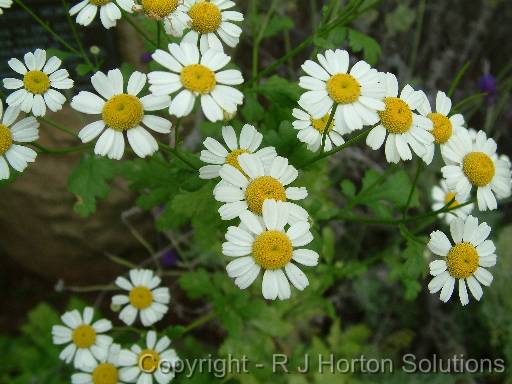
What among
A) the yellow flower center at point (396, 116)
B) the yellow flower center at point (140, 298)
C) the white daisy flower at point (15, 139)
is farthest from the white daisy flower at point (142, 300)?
the yellow flower center at point (396, 116)

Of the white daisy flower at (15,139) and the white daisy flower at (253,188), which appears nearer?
the white daisy flower at (253,188)

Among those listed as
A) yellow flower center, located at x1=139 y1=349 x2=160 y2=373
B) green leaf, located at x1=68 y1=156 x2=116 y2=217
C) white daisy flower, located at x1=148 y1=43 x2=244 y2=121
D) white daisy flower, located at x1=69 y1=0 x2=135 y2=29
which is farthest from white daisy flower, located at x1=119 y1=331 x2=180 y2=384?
white daisy flower, located at x1=69 y1=0 x2=135 y2=29

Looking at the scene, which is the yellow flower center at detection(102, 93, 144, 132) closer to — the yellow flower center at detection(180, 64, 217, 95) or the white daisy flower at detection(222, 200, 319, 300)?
the yellow flower center at detection(180, 64, 217, 95)

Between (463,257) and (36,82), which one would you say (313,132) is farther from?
(36,82)

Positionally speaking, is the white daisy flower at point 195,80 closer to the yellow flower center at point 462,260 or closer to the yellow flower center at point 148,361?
the yellow flower center at point 462,260

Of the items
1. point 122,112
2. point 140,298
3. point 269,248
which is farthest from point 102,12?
point 140,298

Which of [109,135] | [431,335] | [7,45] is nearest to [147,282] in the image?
[109,135]

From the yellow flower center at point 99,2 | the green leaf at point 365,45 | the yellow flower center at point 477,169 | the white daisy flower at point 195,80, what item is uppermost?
the green leaf at point 365,45
